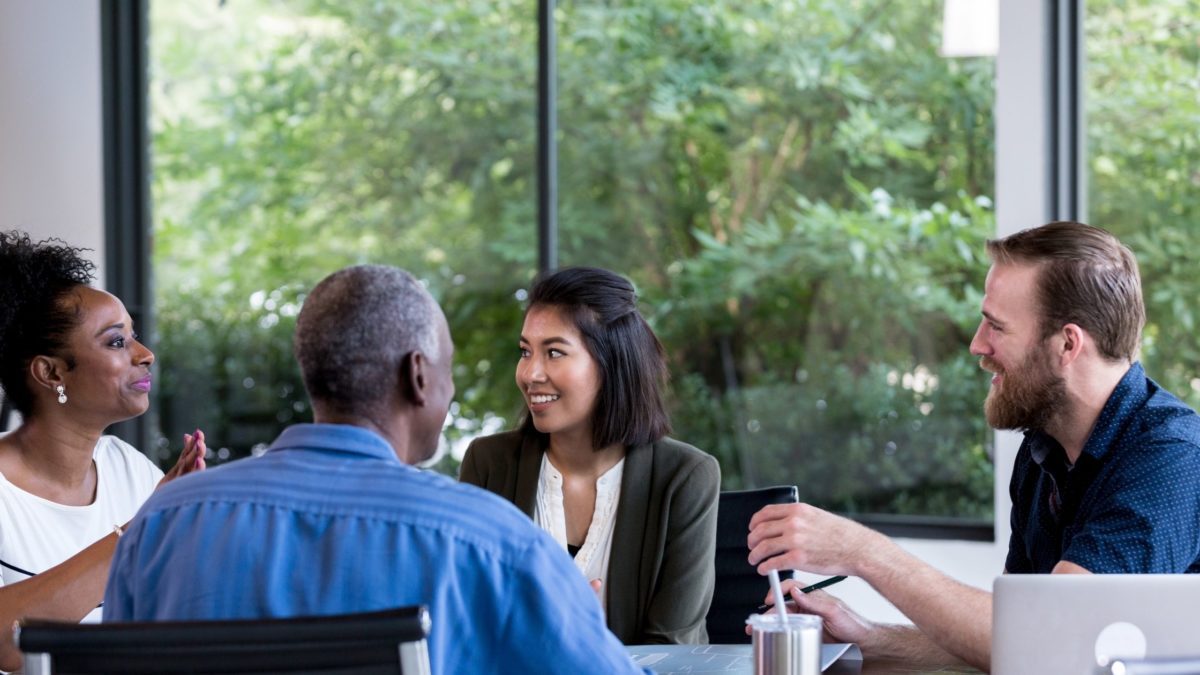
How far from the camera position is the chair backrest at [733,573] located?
103 inches

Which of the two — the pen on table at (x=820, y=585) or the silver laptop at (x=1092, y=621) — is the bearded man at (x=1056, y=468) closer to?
the pen on table at (x=820, y=585)

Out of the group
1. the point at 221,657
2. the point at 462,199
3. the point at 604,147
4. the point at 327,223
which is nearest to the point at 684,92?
the point at 604,147

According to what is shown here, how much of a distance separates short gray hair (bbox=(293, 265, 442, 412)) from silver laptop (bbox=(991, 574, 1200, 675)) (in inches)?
27.2

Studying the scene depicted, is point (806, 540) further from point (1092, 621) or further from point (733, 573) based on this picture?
point (733, 573)

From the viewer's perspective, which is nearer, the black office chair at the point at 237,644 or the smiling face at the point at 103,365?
the black office chair at the point at 237,644

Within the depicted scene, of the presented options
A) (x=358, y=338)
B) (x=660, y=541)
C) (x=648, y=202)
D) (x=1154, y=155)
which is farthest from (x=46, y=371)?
(x=1154, y=155)

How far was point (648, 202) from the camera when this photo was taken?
15.1 feet

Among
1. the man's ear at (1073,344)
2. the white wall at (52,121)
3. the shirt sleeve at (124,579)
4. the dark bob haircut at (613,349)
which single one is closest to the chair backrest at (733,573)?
the dark bob haircut at (613,349)

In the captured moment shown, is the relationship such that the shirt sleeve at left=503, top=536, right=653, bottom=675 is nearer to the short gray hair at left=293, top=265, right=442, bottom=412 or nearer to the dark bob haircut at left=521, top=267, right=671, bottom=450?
the short gray hair at left=293, top=265, right=442, bottom=412

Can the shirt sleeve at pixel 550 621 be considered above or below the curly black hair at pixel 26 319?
below

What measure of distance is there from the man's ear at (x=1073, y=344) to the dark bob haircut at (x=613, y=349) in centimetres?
81

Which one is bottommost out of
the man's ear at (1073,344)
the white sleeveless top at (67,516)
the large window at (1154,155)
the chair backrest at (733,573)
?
the chair backrest at (733,573)

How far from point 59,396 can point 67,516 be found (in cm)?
22

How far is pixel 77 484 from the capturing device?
250cm
